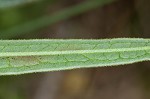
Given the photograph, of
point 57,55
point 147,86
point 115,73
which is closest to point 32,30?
point 115,73

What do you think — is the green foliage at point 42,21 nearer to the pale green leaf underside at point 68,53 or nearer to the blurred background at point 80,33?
the blurred background at point 80,33

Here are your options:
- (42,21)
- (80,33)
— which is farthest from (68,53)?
(80,33)

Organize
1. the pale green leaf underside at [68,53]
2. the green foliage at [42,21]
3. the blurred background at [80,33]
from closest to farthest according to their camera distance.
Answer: the pale green leaf underside at [68,53]
the green foliage at [42,21]
the blurred background at [80,33]

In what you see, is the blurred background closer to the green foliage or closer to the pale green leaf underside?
the green foliage

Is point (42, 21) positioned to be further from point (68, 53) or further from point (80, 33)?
point (68, 53)

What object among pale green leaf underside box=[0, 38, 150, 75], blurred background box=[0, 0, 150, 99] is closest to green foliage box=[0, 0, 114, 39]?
blurred background box=[0, 0, 150, 99]

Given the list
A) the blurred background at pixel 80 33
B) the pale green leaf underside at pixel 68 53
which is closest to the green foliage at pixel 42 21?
the blurred background at pixel 80 33
